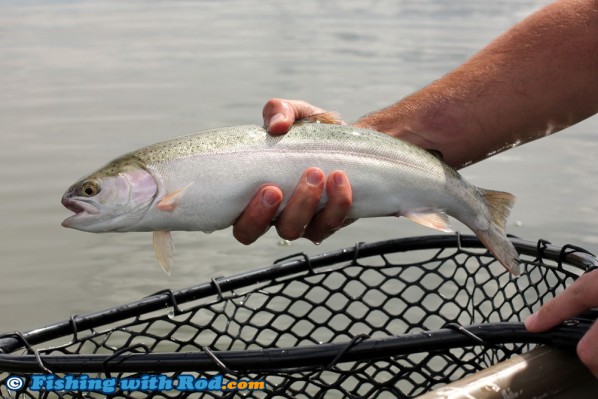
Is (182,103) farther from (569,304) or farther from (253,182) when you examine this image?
(569,304)

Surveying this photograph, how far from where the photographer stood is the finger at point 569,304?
6.58ft

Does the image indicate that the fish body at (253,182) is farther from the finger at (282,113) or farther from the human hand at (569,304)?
the human hand at (569,304)

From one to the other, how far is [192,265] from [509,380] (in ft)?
11.1

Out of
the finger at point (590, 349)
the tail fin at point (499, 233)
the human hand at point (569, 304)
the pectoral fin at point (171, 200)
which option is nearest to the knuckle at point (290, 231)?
the pectoral fin at point (171, 200)

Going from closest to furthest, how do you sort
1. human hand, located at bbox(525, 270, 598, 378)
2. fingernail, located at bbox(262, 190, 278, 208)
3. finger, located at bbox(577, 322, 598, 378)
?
finger, located at bbox(577, 322, 598, 378) < human hand, located at bbox(525, 270, 598, 378) < fingernail, located at bbox(262, 190, 278, 208)

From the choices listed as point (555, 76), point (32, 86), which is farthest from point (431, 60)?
point (555, 76)

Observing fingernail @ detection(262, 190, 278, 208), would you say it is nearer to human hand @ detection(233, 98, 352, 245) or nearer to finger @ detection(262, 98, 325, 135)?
human hand @ detection(233, 98, 352, 245)

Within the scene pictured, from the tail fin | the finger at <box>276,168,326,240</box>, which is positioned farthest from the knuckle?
the tail fin

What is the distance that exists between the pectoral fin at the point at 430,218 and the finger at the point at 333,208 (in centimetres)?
23

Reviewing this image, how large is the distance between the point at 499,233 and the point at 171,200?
3.96 ft

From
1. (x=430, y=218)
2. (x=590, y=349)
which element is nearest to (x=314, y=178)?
(x=430, y=218)

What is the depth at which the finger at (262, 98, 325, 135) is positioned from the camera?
2.54 meters

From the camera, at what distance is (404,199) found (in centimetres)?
263

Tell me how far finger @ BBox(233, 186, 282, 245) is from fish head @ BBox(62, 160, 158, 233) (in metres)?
0.33
